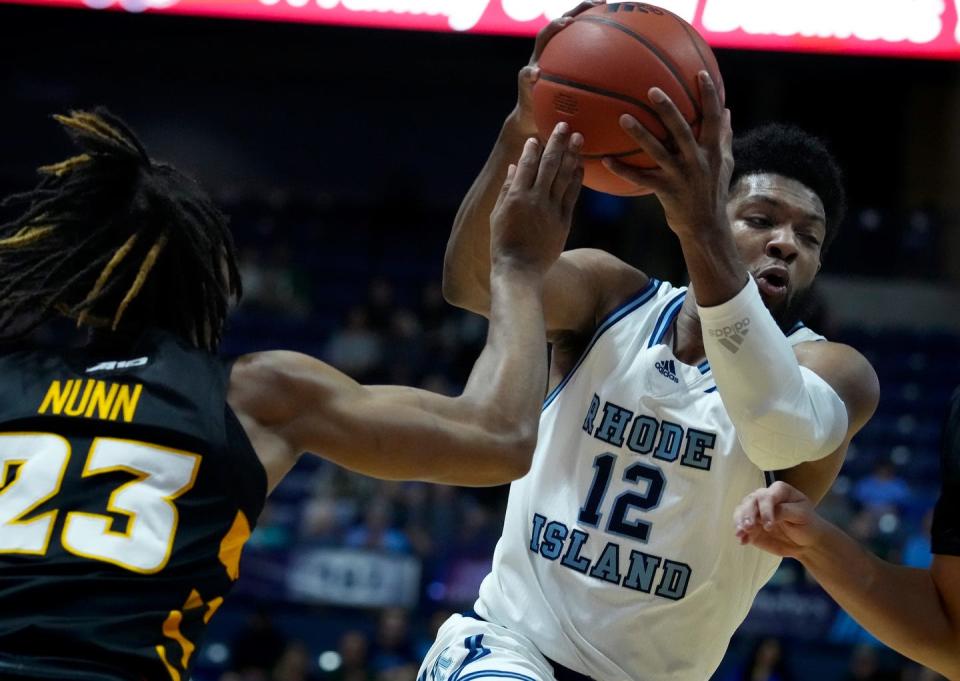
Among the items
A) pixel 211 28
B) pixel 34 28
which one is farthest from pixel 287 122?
pixel 211 28

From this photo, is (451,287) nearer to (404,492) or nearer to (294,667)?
(294,667)

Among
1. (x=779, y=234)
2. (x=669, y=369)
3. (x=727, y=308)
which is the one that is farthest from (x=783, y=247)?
(x=727, y=308)

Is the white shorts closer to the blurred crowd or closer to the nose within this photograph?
the nose

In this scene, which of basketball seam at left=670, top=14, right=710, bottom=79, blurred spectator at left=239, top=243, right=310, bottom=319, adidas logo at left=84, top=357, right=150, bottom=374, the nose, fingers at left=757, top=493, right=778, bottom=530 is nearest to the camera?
adidas logo at left=84, top=357, right=150, bottom=374

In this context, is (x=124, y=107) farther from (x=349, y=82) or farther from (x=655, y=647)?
(x=655, y=647)

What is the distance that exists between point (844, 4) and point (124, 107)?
903cm

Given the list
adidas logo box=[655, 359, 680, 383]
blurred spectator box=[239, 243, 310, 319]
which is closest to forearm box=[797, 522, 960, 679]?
adidas logo box=[655, 359, 680, 383]

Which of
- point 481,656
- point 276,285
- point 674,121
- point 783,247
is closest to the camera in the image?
point 674,121

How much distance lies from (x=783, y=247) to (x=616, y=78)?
28.6 inches

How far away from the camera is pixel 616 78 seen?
10.0 ft

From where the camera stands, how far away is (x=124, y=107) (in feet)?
53.4

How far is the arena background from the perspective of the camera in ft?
30.3

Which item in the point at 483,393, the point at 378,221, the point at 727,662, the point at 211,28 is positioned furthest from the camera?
the point at 378,221

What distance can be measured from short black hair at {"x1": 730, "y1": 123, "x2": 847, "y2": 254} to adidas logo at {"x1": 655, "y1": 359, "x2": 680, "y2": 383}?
0.54 metres
